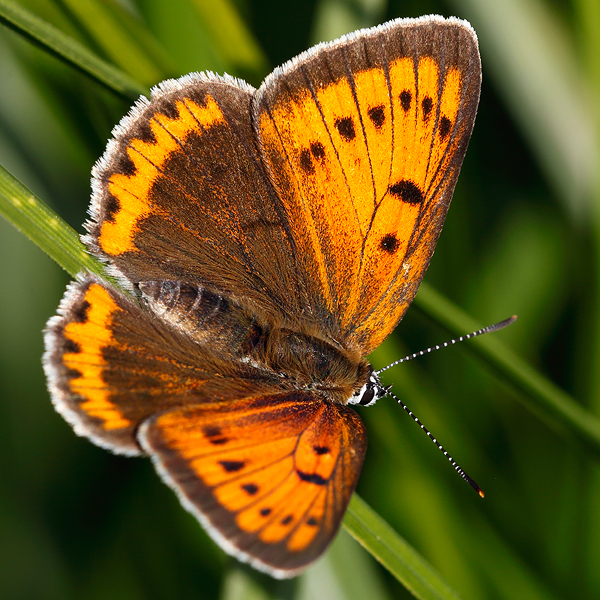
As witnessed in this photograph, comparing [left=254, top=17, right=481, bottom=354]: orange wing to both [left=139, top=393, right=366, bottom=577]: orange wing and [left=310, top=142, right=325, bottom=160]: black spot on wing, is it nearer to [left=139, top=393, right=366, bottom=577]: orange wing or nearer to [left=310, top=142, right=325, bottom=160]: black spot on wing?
[left=310, top=142, right=325, bottom=160]: black spot on wing

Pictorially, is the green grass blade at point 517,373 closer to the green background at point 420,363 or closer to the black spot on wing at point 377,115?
the green background at point 420,363

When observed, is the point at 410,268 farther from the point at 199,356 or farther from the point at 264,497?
the point at 264,497

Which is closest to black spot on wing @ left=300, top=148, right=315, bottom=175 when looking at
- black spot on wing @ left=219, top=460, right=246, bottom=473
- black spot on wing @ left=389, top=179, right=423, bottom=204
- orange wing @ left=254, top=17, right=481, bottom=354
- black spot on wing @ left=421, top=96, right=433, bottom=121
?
orange wing @ left=254, top=17, right=481, bottom=354

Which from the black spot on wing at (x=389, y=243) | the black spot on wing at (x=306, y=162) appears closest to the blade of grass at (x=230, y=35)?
the black spot on wing at (x=306, y=162)

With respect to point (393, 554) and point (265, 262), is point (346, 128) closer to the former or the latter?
point (265, 262)

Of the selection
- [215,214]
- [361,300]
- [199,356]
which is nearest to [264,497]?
[199,356]
